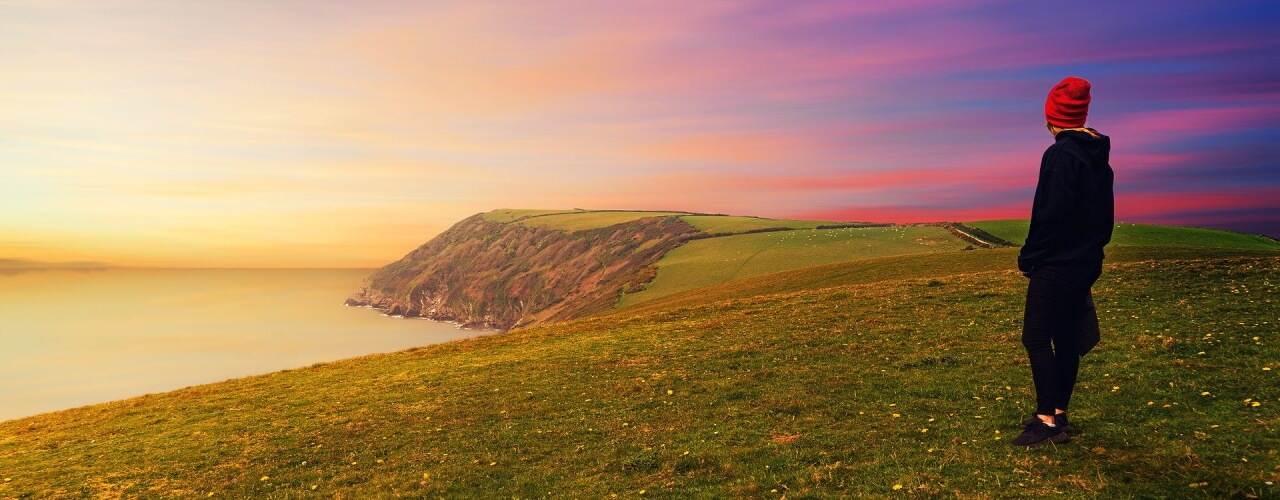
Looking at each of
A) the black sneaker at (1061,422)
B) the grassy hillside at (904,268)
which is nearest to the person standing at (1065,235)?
the black sneaker at (1061,422)

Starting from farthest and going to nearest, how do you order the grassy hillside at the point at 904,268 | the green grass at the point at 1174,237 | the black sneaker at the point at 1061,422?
the green grass at the point at 1174,237, the grassy hillside at the point at 904,268, the black sneaker at the point at 1061,422

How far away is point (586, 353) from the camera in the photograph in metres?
32.9

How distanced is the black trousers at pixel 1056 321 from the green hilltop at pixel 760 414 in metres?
1.47

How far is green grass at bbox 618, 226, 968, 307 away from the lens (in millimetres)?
113250

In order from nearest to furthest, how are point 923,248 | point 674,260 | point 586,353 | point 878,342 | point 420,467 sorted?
point 420,467 < point 878,342 < point 586,353 < point 923,248 < point 674,260

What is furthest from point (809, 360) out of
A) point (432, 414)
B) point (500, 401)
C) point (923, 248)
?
point (923, 248)

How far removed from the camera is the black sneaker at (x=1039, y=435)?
11820mm

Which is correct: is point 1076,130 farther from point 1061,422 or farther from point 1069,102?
point 1061,422

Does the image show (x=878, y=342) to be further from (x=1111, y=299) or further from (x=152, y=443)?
(x=152, y=443)

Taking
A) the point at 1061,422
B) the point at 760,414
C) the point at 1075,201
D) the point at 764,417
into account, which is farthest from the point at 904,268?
the point at 1075,201

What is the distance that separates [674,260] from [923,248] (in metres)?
61.4

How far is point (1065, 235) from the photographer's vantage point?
10.4 metres

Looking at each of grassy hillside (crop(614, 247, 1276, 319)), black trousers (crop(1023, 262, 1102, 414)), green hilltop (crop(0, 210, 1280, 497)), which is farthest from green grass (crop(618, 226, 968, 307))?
black trousers (crop(1023, 262, 1102, 414))

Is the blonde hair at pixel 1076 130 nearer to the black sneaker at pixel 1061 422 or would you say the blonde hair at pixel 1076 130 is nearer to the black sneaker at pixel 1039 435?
the black sneaker at pixel 1061 422
